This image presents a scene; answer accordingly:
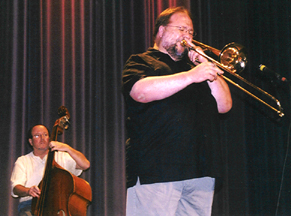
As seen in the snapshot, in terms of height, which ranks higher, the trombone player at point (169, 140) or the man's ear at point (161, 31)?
the man's ear at point (161, 31)

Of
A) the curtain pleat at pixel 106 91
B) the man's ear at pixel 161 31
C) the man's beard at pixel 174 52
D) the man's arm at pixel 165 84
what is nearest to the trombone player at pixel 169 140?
the man's arm at pixel 165 84

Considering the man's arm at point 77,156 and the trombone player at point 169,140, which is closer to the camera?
the trombone player at point 169,140

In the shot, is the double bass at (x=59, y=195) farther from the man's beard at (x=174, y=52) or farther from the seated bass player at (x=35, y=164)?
the man's beard at (x=174, y=52)

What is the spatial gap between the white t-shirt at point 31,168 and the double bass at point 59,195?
1.30ft

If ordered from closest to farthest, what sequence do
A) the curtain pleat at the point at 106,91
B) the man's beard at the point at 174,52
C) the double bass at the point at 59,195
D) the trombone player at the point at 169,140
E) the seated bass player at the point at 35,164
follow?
the trombone player at the point at 169,140, the man's beard at the point at 174,52, the double bass at the point at 59,195, the seated bass player at the point at 35,164, the curtain pleat at the point at 106,91

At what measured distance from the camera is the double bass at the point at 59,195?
118 inches

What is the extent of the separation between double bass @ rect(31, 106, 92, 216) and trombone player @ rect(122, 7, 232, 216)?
4.51ft

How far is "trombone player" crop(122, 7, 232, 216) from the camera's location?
1701mm

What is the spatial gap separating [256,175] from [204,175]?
2.57m

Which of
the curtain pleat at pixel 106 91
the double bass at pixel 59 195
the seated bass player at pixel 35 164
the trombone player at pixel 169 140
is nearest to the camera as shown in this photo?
the trombone player at pixel 169 140

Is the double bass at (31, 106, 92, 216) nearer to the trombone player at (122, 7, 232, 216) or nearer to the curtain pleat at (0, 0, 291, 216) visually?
the curtain pleat at (0, 0, 291, 216)

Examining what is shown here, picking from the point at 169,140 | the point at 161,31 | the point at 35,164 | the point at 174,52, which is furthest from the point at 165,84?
the point at 35,164

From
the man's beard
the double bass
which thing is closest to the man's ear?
the man's beard

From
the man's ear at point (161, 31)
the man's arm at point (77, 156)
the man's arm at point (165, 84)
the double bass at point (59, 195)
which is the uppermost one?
the man's ear at point (161, 31)
